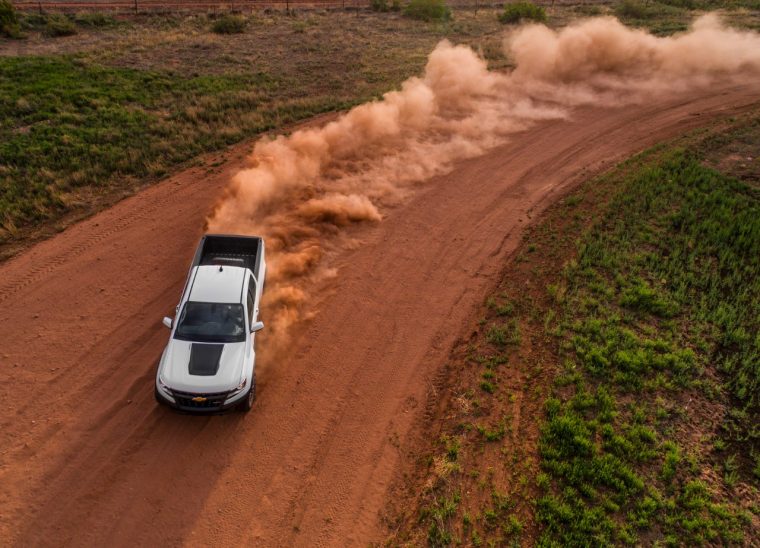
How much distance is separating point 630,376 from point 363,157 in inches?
510

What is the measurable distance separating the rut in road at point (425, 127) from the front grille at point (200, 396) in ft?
7.24

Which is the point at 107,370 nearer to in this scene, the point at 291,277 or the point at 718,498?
the point at 291,277

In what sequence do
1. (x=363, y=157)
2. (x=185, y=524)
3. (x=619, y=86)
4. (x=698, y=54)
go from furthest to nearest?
(x=698, y=54) → (x=619, y=86) → (x=363, y=157) → (x=185, y=524)

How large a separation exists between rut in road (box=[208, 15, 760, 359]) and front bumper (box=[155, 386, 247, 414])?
216 cm

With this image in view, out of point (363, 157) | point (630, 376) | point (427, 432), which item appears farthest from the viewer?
point (363, 157)

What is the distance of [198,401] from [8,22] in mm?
36444

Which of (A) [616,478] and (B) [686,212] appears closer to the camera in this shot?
(A) [616,478]

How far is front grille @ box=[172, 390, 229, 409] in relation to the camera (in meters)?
9.45

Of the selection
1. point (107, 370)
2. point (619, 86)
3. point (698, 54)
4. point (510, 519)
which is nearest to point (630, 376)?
point (510, 519)

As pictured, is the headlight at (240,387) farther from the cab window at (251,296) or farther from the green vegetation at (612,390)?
the green vegetation at (612,390)

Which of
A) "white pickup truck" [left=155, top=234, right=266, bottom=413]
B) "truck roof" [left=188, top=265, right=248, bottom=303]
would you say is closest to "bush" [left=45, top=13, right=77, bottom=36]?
"white pickup truck" [left=155, top=234, right=266, bottom=413]

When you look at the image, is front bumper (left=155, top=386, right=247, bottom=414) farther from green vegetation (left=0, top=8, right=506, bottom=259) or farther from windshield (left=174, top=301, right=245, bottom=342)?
green vegetation (left=0, top=8, right=506, bottom=259)

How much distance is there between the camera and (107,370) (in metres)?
11.1

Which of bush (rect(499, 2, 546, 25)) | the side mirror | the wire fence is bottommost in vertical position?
the side mirror
